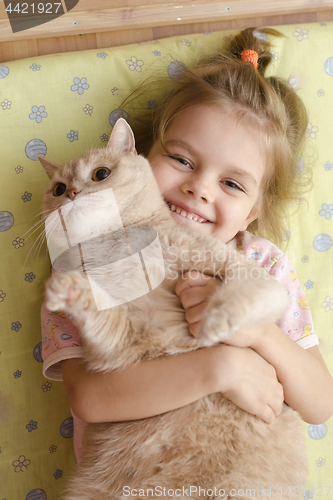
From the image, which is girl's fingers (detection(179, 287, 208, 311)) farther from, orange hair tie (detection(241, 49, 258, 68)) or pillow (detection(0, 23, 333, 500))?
orange hair tie (detection(241, 49, 258, 68))

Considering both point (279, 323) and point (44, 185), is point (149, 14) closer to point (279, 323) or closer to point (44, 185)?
Result: point (44, 185)

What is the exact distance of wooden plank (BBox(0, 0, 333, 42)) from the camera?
1.45m

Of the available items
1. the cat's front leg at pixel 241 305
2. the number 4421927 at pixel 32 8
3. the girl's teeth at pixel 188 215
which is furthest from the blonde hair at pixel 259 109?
the cat's front leg at pixel 241 305

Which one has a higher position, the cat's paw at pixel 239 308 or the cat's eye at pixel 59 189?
the cat's eye at pixel 59 189

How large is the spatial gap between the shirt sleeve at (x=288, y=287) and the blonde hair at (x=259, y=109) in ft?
0.46

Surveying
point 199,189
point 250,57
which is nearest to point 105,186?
point 199,189

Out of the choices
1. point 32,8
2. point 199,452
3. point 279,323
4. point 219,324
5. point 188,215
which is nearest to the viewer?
Result: point 219,324

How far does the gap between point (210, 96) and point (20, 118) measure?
701 millimetres

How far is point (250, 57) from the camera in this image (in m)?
1.35

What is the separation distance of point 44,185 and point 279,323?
0.97 metres

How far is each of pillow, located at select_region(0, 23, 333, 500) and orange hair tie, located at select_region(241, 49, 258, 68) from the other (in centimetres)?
18

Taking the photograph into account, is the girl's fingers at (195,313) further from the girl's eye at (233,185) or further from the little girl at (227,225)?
the girl's eye at (233,185)

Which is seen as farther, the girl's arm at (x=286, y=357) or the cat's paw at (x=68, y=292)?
the girl's arm at (x=286, y=357)

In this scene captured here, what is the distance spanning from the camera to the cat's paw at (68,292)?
2.40 ft
